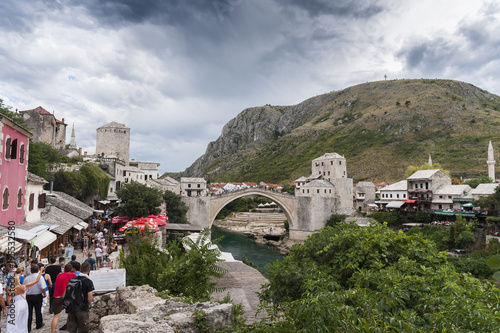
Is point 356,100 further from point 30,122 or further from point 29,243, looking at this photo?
point 29,243

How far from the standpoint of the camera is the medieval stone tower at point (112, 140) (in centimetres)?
4112

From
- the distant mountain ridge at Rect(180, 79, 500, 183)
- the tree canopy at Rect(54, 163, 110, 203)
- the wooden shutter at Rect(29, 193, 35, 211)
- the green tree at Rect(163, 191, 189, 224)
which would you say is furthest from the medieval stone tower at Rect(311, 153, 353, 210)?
the wooden shutter at Rect(29, 193, 35, 211)

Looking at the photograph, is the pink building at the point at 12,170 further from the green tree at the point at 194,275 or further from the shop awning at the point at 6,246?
the green tree at the point at 194,275

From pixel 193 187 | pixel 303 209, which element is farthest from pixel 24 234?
pixel 193 187

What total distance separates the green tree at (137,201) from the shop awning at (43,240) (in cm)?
1144

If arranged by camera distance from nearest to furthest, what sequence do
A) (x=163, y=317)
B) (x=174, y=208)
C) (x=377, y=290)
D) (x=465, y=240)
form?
(x=163, y=317)
(x=377, y=290)
(x=465, y=240)
(x=174, y=208)

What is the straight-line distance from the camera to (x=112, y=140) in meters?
41.3

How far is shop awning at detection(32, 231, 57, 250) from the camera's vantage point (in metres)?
10.4

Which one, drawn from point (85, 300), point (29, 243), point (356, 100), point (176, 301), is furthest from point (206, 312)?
point (356, 100)

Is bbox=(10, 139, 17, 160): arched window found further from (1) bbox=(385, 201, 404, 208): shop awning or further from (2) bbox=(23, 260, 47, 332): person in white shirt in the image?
(1) bbox=(385, 201, 404, 208): shop awning

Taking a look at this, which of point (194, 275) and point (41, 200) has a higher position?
point (41, 200)

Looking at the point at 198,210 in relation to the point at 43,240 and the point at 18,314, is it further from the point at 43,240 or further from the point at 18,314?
the point at 18,314

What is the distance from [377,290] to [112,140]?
138ft

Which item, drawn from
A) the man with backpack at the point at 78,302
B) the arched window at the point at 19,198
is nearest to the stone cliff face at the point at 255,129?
the arched window at the point at 19,198
